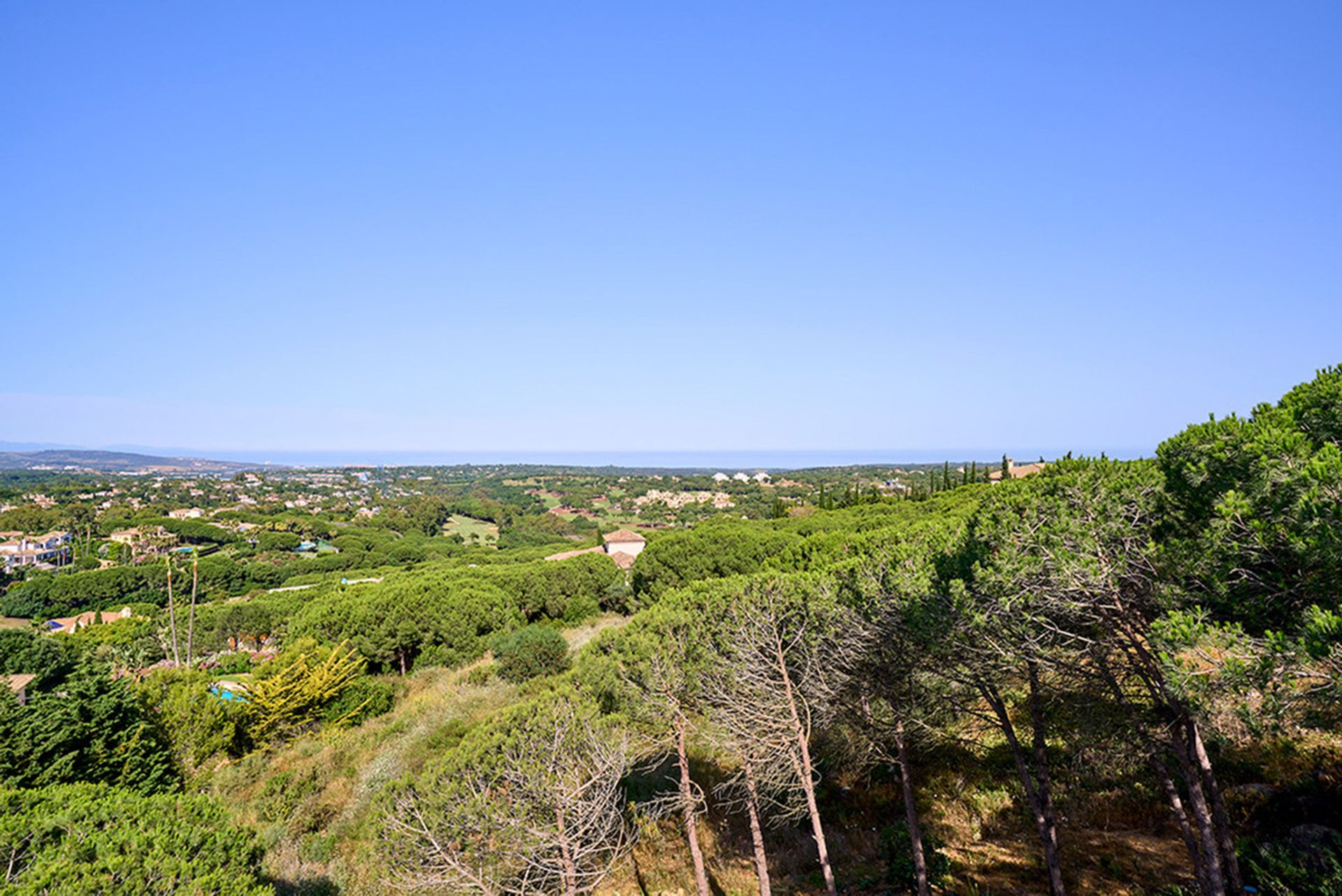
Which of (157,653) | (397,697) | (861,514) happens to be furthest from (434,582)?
(861,514)

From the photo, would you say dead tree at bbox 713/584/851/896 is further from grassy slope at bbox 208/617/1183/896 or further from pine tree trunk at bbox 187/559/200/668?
pine tree trunk at bbox 187/559/200/668

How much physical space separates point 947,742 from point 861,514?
25416mm

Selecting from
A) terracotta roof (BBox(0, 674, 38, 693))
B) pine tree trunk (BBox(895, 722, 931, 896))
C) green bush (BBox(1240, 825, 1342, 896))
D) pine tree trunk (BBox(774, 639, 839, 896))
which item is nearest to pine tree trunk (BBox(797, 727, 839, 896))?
pine tree trunk (BBox(774, 639, 839, 896))

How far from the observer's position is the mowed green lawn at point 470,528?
96.4 meters

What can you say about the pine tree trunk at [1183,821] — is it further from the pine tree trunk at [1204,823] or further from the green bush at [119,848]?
the green bush at [119,848]

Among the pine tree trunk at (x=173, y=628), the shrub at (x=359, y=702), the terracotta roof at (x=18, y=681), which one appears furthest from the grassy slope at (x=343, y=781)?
the pine tree trunk at (x=173, y=628)

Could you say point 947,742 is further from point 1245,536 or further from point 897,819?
point 1245,536

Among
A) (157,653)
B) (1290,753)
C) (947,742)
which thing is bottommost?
(157,653)

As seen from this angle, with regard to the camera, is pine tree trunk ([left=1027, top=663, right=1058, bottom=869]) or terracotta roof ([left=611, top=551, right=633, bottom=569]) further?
terracotta roof ([left=611, top=551, right=633, bottom=569])

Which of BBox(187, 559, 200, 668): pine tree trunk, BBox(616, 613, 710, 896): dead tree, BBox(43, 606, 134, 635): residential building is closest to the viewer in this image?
BBox(616, 613, 710, 896): dead tree

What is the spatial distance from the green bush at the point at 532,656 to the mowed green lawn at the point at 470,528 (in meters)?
74.1

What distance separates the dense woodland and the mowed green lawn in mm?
79076

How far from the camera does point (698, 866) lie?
9.31m

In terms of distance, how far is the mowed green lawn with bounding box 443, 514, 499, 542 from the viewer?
96.4m
